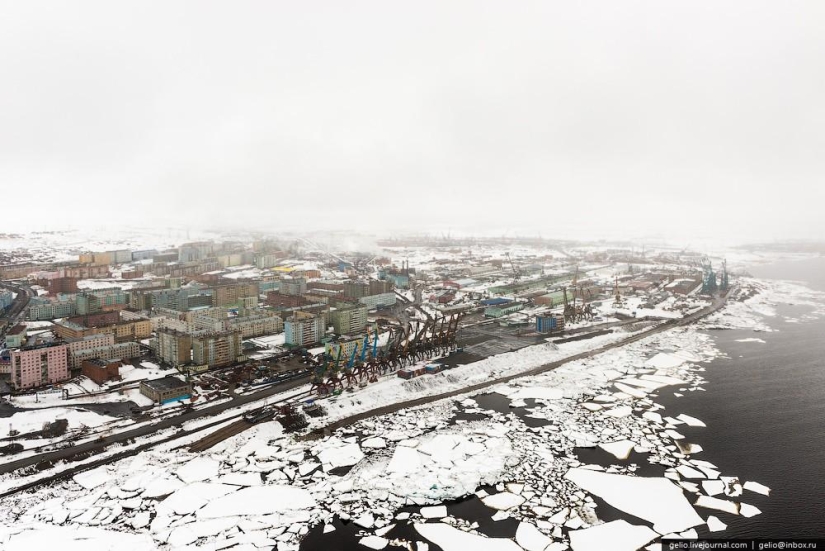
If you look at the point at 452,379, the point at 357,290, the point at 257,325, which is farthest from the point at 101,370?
the point at 357,290

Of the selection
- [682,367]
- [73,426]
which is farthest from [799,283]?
[73,426]

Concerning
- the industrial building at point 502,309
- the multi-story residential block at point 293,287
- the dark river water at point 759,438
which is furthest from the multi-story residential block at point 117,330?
the industrial building at point 502,309

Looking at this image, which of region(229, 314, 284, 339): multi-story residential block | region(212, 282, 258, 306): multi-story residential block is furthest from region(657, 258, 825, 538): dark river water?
region(212, 282, 258, 306): multi-story residential block

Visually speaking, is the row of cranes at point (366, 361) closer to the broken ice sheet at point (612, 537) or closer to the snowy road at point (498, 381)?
the snowy road at point (498, 381)

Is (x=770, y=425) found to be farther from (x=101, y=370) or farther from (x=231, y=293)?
(x=231, y=293)

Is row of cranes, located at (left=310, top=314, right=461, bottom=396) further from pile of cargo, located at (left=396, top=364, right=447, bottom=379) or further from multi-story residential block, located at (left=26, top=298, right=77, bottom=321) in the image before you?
multi-story residential block, located at (left=26, top=298, right=77, bottom=321)
